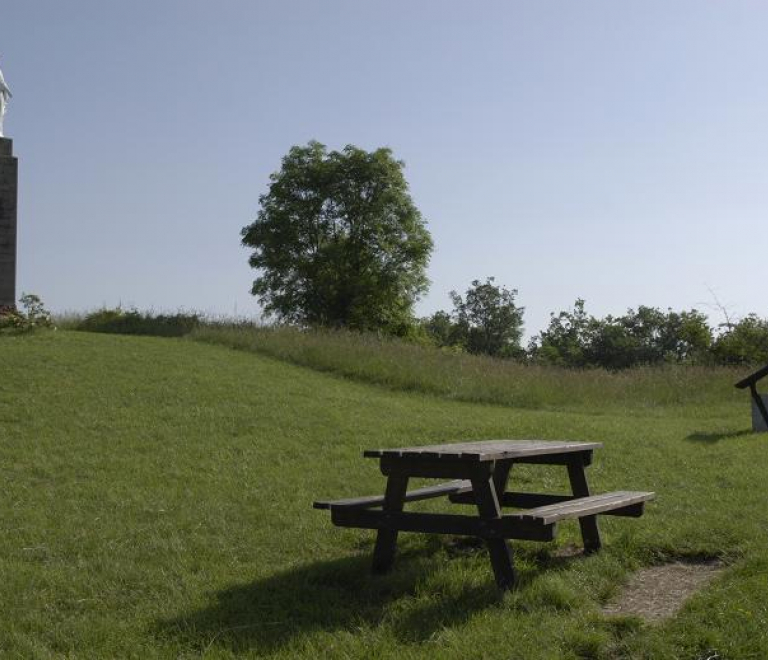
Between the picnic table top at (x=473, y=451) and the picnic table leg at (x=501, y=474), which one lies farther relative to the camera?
the picnic table leg at (x=501, y=474)

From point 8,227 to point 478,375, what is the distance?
1122 cm

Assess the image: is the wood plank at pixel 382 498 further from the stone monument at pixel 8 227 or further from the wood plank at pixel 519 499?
the stone monument at pixel 8 227

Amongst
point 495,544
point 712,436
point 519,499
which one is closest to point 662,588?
point 495,544

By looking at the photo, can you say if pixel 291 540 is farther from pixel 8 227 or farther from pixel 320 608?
pixel 8 227

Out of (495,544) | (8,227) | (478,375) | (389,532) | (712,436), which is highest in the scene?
(8,227)

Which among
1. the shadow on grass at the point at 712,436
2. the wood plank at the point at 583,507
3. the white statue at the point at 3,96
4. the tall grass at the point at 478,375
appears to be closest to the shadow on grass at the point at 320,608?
the wood plank at the point at 583,507

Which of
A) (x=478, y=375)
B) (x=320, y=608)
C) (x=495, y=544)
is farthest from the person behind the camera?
(x=478, y=375)

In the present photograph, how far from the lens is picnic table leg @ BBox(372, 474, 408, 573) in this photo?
5927mm

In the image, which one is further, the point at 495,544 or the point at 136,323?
the point at 136,323

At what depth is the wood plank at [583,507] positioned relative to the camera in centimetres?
544

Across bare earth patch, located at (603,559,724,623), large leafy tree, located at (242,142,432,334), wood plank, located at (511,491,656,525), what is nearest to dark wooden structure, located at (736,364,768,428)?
wood plank, located at (511,491,656,525)

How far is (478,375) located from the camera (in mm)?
19625

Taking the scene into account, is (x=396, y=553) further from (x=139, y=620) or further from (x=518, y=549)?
(x=139, y=620)

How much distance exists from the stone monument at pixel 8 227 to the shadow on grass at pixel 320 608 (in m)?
17.0
